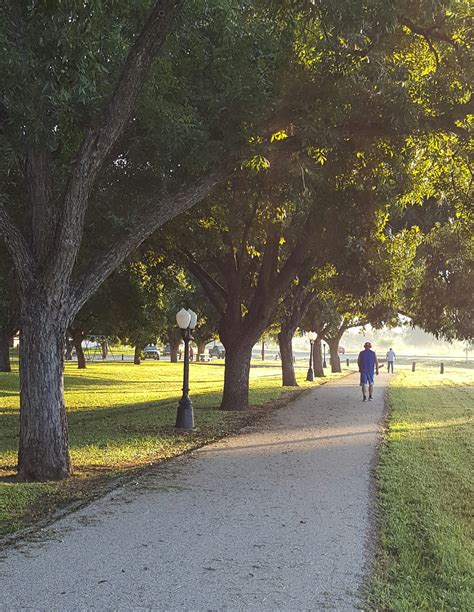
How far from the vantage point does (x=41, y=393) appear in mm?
7562

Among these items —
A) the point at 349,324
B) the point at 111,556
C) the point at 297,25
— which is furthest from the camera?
the point at 349,324

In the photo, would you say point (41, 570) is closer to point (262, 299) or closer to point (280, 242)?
point (262, 299)

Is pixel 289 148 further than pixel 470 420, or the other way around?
pixel 470 420

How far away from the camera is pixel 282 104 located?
8891mm

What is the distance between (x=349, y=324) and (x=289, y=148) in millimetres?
27643

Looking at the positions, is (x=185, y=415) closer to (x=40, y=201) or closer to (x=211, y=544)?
(x=40, y=201)

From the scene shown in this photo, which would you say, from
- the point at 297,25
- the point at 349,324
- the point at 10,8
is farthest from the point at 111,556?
the point at 349,324

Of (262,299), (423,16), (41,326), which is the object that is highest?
(423,16)

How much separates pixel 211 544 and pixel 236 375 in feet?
38.0

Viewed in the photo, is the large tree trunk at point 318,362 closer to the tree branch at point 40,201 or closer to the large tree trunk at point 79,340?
the large tree trunk at point 79,340

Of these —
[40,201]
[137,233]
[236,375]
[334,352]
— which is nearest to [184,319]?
[236,375]

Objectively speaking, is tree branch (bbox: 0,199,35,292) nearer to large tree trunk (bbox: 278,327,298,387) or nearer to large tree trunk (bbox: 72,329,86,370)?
large tree trunk (bbox: 278,327,298,387)

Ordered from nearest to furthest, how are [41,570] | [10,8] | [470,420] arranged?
[41,570]
[10,8]
[470,420]

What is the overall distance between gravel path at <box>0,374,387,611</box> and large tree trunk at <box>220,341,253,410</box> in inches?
295
